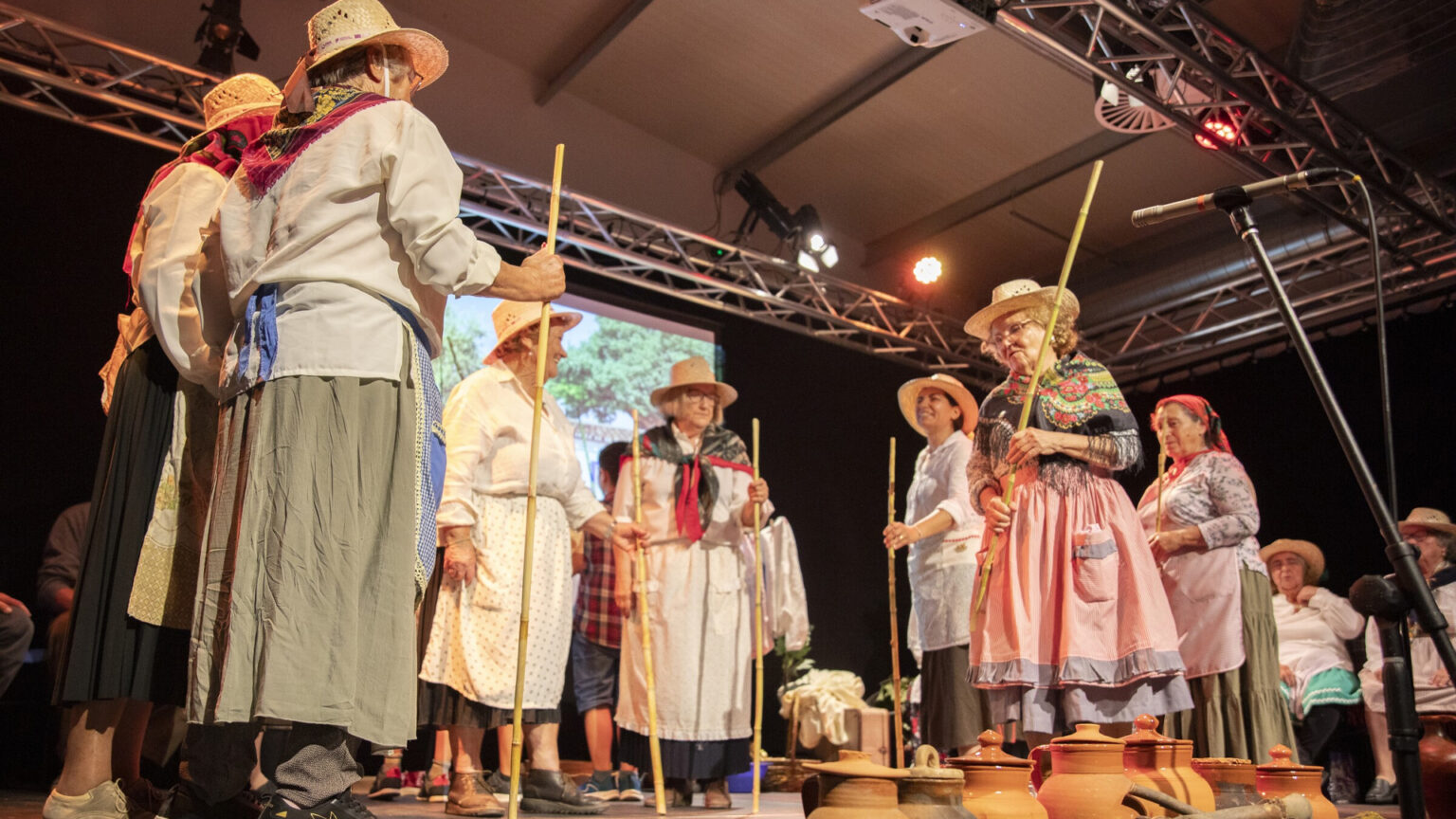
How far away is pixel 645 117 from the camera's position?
24.9ft

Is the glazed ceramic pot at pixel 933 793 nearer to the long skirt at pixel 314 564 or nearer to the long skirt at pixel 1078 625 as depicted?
the long skirt at pixel 314 564

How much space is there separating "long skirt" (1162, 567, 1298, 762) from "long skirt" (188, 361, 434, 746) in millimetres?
2963

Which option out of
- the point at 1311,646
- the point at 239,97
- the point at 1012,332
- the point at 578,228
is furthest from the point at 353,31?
the point at 1311,646

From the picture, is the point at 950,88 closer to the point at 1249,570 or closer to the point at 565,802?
the point at 1249,570

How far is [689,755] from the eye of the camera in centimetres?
404

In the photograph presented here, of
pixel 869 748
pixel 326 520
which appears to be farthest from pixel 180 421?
pixel 869 748

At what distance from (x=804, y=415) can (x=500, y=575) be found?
4870 mm

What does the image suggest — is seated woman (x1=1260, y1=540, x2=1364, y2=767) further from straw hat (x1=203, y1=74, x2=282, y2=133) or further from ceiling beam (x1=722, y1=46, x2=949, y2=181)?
straw hat (x1=203, y1=74, x2=282, y2=133)

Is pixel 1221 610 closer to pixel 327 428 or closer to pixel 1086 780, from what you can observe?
pixel 1086 780

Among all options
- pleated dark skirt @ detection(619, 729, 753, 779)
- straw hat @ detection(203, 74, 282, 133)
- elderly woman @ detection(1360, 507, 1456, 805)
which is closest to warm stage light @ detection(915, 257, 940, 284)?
elderly woman @ detection(1360, 507, 1456, 805)

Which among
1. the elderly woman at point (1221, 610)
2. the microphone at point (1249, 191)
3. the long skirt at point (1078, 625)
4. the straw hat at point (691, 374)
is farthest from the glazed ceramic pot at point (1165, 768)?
the straw hat at point (691, 374)

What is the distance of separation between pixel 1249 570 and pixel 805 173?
479cm

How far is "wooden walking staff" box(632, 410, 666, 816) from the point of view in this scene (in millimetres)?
3654

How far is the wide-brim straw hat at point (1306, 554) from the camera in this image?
6590mm
